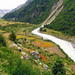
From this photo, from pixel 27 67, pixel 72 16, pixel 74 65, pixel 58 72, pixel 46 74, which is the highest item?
pixel 72 16

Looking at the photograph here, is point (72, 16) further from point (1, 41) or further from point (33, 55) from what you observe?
point (1, 41)

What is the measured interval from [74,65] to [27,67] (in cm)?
2719

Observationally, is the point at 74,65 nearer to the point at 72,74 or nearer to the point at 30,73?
the point at 72,74

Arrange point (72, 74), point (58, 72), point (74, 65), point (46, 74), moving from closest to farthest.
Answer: point (46, 74)
point (58, 72)
point (72, 74)
point (74, 65)

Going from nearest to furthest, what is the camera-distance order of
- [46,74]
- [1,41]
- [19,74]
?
[19,74]
[46,74]
[1,41]

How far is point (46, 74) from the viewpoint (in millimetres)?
13633

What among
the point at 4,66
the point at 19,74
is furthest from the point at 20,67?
the point at 4,66

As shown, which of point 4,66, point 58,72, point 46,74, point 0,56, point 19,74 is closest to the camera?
point 19,74

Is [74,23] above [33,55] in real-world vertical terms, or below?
above

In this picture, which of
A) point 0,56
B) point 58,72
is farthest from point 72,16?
point 0,56

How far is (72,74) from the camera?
26.5m

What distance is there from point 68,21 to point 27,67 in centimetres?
10733

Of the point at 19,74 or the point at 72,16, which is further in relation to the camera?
the point at 72,16

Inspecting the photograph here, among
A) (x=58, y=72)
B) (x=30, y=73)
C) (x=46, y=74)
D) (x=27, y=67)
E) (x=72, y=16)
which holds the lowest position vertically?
(x=58, y=72)
